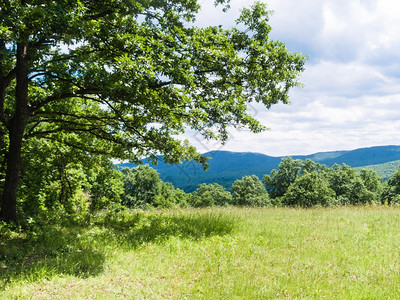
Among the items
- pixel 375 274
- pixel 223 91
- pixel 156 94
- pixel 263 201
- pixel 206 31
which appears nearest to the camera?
pixel 375 274

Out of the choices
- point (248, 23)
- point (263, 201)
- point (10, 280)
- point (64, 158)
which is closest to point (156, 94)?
point (248, 23)

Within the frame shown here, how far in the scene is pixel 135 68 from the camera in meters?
7.27

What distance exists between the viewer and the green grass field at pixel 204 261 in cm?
524

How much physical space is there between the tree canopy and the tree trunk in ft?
0.10

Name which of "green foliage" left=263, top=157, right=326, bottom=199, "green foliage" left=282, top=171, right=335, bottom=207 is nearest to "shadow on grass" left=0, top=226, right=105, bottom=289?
"green foliage" left=282, top=171, right=335, bottom=207

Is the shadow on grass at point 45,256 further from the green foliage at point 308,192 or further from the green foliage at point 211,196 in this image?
the green foliage at point 211,196

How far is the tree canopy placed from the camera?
7199 mm

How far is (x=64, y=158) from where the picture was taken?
Result: 1470 centimetres

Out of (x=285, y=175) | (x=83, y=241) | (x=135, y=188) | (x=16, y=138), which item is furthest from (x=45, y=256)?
(x=285, y=175)

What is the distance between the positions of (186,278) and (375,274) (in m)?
4.35

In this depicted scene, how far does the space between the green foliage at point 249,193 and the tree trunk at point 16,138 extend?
61288 millimetres

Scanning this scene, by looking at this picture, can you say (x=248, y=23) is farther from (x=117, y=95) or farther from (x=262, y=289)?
(x=262, y=289)

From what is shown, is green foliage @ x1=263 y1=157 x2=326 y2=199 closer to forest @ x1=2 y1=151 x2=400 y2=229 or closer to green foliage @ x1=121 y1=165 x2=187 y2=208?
forest @ x1=2 y1=151 x2=400 y2=229

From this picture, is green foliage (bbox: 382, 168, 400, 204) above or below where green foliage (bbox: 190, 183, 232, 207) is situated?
above
